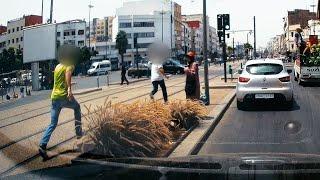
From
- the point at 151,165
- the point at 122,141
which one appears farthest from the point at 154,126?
the point at 151,165

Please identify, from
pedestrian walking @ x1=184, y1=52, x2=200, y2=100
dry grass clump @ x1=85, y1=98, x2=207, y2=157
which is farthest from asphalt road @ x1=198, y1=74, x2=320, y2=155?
pedestrian walking @ x1=184, y1=52, x2=200, y2=100

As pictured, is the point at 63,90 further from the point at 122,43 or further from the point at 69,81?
the point at 122,43

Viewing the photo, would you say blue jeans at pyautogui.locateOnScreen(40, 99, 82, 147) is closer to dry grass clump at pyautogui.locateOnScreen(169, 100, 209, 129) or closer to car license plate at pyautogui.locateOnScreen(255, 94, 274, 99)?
dry grass clump at pyautogui.locateOnScreen(169, 100, 209, 129)

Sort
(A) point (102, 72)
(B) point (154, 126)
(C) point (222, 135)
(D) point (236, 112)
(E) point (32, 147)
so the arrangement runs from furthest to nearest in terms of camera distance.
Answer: (A) point (102, 72), (D) point (236, 112), (C) point (222, 135), (E) point (32, 147), (B) point (154, 126)

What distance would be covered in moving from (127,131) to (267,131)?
160 inches

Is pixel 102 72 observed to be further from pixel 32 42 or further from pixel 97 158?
Result: pixel 97 158

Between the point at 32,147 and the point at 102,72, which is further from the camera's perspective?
the point at 102,72

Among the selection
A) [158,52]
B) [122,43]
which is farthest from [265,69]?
[122,43]

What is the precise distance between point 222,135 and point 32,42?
886cm

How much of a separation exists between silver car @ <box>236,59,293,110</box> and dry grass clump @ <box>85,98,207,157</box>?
6363 millimetres

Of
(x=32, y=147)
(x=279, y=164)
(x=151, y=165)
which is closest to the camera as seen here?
(x=279, y=164)

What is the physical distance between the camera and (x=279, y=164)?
4.48 metres

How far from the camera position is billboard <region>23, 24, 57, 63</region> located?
592 inches

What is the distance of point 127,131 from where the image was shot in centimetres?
757
